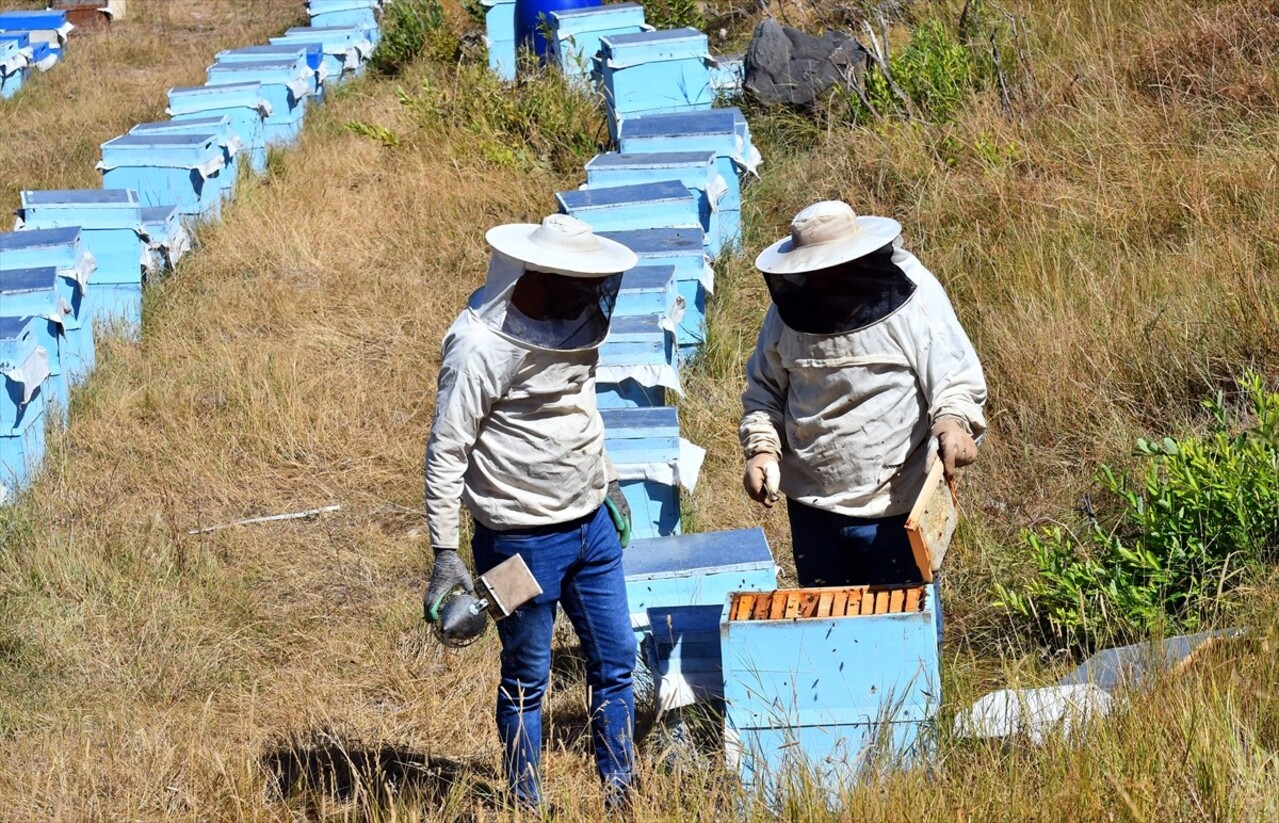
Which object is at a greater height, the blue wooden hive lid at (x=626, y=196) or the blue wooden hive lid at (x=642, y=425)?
the blue wooden hive lid at (x=626, y=196)

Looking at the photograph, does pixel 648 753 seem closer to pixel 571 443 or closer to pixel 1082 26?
pixel 571 443

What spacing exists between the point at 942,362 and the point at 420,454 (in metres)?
2.88

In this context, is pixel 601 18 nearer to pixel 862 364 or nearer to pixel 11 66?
pixel 11 66

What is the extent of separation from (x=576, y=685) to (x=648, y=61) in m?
4.50

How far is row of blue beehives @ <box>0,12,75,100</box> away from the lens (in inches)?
460

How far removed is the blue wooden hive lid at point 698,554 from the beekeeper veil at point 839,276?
77cm

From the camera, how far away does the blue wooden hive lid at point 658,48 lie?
743 centimetres

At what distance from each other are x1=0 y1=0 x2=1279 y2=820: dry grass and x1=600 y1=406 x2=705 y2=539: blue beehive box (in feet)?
1.51

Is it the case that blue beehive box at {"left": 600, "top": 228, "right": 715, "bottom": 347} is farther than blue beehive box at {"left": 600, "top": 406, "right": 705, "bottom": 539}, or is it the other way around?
blue beehive box at {"left": 600, "top": 228, "right": 715, "bottom": 347}

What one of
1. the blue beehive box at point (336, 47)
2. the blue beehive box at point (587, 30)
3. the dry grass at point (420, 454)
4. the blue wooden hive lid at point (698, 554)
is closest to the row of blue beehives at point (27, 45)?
the blue beehive box at point (336, 47)

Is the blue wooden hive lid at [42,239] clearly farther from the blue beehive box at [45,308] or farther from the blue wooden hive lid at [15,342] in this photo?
the blue wooden hive lid at [15,342]

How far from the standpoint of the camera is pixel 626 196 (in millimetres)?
5918

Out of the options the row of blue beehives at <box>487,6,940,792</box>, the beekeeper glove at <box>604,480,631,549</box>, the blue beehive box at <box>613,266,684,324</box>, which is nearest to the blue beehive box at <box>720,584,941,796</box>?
the row of blue beehives at <box>487,6,940,792</box>

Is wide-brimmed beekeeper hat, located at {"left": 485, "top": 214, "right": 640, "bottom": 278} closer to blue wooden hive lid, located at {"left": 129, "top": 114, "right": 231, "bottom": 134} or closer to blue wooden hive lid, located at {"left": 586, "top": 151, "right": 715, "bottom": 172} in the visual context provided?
blue wooden hive lid, located at {"left": 586, "top": 151, "right": 715, "bottom": 172}
